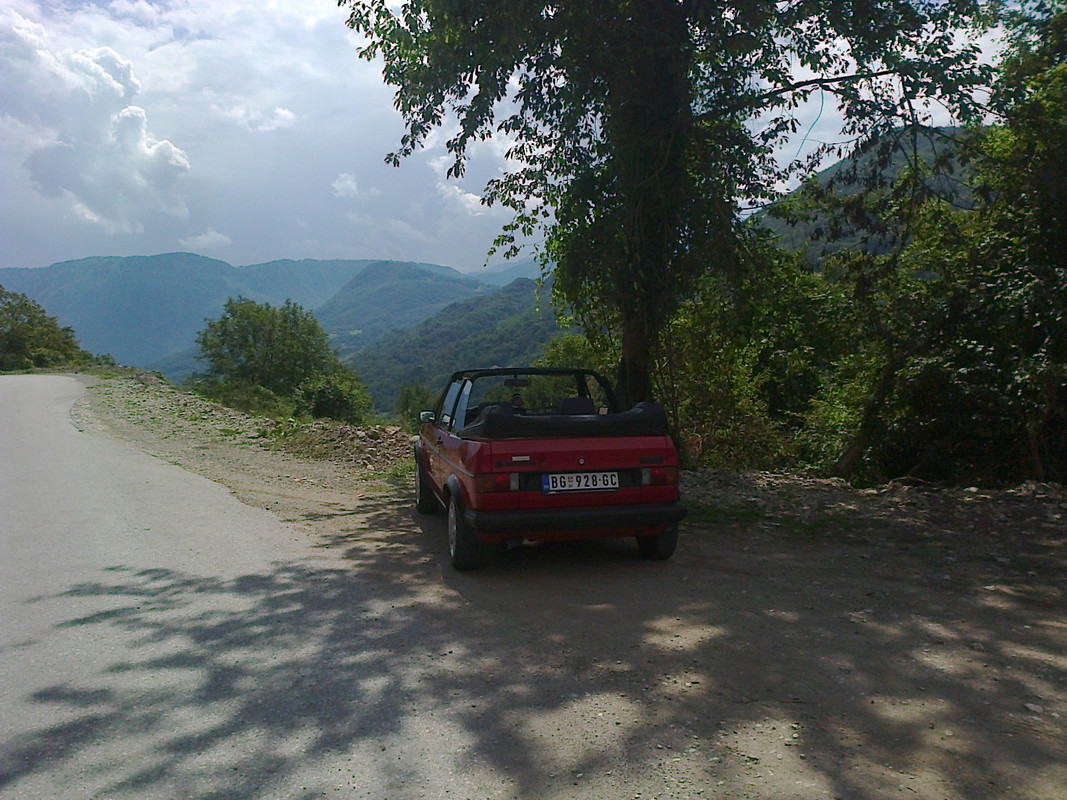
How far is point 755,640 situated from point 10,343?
7709 cm

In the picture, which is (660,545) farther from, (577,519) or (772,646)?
(772,646)

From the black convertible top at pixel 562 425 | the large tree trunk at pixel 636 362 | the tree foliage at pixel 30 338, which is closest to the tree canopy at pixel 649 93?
the large tree trunk at pixel 636 362

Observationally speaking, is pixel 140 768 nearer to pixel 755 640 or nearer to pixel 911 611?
pixel 755 640

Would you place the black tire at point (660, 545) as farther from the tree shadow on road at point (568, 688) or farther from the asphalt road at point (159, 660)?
the asphalt road at point (159, 660)

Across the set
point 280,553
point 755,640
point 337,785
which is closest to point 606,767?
point 337,785

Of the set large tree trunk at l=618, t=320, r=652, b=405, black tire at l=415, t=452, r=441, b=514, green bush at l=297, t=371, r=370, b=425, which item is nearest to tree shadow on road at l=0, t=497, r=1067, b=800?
black tire at l=415, t=452, r=441, b=514

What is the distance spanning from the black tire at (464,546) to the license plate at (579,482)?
71 cm

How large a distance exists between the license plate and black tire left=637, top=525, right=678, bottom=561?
71 centimetres

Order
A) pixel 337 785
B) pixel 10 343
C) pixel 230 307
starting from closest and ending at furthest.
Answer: pixel 337 785
pixel 10 343
pixel 230 307

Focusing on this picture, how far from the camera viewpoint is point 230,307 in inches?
2906

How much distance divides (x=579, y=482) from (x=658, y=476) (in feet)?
2.11

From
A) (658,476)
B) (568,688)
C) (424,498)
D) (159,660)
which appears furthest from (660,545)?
(159,660)

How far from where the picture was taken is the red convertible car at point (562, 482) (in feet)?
18.9

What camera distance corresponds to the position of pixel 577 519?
579 cm
